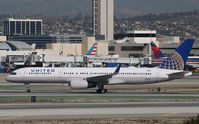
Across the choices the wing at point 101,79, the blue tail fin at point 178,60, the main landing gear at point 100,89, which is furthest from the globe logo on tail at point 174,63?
the main landing gear at point 100,89

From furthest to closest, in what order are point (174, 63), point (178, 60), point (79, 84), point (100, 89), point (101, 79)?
1. point (178, 60)
2. point (174, 63)
3. point (101, 79)
4. point (100, 89)
5. point (79, 84)

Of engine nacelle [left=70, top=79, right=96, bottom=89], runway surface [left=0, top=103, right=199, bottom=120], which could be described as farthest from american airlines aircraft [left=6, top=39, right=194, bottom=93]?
runway surface [left=0, top=103, right=199, bottom=120]

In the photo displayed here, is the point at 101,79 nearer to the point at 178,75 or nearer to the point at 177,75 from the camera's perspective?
the point at 177,75

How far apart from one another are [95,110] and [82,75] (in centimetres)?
2781

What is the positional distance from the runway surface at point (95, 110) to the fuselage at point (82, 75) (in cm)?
2125

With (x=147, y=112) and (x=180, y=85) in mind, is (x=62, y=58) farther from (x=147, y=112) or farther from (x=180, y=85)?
(x=147, y=112)

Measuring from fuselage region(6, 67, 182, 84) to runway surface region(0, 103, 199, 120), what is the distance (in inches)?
836

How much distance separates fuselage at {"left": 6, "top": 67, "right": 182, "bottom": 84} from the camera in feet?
271

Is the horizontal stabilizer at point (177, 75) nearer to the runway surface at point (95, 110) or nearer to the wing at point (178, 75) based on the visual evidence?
the wing at point (178, 75)

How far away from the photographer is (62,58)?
190 metres

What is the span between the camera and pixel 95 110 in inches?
2189

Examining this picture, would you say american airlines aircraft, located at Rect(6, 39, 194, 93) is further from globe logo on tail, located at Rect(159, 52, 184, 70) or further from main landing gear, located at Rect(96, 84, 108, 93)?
globe logo on tail, located at Rect(159, 52, 184, 70)

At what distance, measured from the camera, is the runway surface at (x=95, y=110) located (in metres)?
51.6

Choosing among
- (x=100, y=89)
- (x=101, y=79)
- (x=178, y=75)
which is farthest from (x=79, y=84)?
(x=178, y=75)
